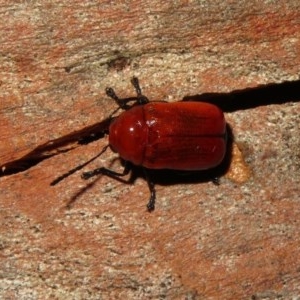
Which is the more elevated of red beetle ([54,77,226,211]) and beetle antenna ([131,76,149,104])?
beetle antenna ([131,76,149,104])

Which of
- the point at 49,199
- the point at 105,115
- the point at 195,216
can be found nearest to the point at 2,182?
the point at 49,199

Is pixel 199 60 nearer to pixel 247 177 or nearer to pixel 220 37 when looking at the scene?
pixel 220 37

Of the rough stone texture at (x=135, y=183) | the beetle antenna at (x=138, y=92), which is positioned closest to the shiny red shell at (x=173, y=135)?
the beetle antenna at (x=138, y=92)

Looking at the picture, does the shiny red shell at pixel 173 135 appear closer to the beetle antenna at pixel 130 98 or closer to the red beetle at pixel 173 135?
the red beetle at pixel 173 135

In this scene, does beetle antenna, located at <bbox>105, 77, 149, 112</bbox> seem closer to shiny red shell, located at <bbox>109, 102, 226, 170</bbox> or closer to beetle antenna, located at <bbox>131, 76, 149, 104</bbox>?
beetle antenna, located at <bbox>131, 76, 149, 104</bbox>

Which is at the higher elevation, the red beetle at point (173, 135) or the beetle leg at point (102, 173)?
the red beetle at point (173, 135)

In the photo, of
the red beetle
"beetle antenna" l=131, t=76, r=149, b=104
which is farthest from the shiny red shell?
"beetle antenna" l=131, t=76, r=149, b=104

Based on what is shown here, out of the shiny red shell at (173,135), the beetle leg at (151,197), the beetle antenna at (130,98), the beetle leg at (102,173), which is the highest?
the beetle antenna at (130,98)
